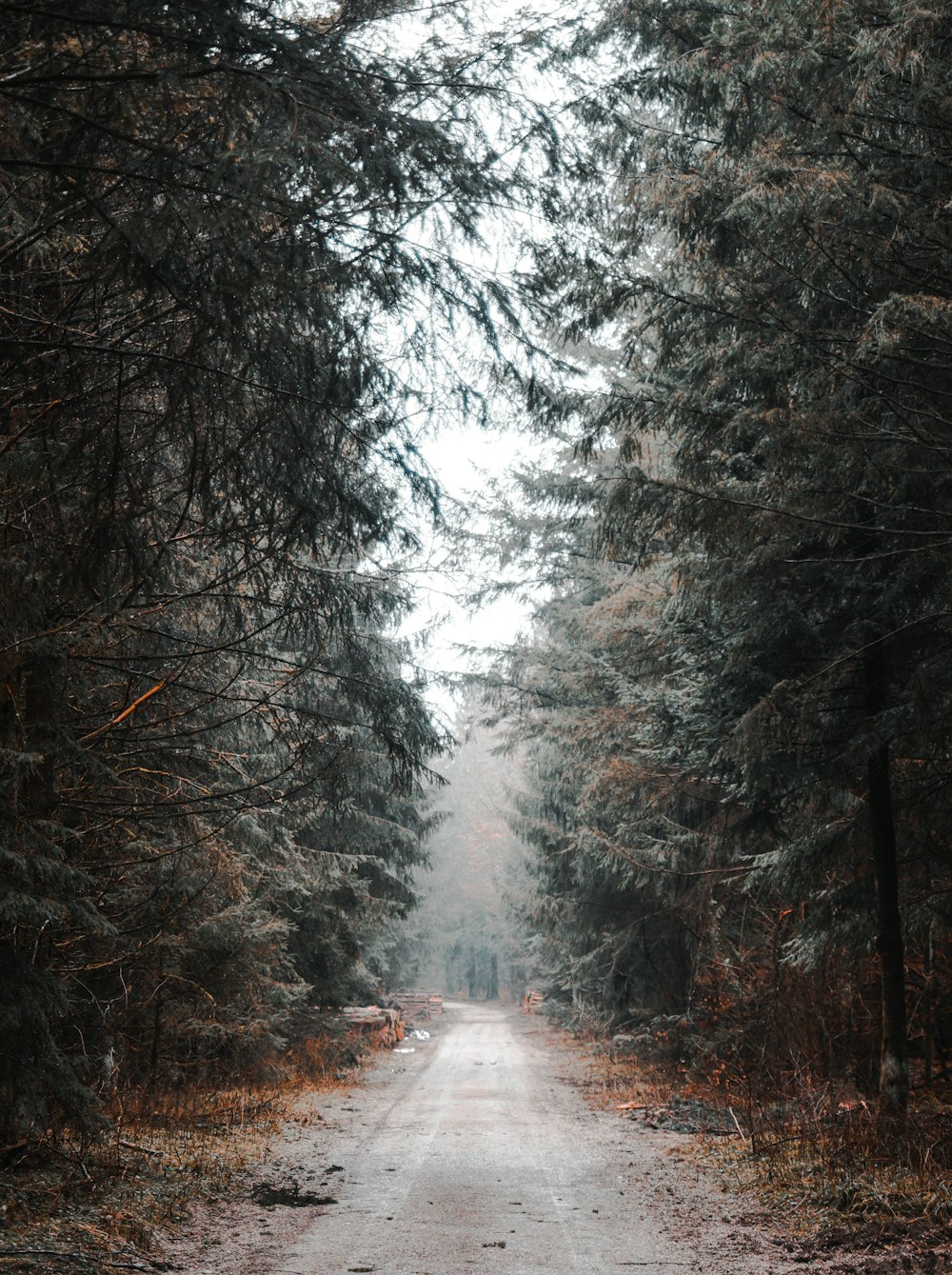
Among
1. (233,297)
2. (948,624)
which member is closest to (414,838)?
(948,624)

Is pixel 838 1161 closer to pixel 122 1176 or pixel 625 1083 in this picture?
pixel 122 1176

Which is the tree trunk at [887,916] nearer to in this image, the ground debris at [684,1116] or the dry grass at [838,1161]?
the dry grass at [838,1161]

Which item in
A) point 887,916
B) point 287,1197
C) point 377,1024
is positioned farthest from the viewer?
point 377,1024

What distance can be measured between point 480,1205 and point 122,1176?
253 centimetres

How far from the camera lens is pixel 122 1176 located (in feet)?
24.3

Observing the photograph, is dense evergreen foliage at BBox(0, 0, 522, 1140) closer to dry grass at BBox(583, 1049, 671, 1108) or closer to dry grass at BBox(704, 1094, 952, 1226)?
dry grass at BBox(704, 1094, 952, 1226)

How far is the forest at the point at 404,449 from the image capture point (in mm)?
4871

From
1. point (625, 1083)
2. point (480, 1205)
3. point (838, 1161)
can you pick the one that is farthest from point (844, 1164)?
point (625, 1083)

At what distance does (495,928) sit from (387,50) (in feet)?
205

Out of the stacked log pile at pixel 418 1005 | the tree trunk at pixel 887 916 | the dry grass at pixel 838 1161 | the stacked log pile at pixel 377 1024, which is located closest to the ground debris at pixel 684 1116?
the dry grass at pixel 838 1161

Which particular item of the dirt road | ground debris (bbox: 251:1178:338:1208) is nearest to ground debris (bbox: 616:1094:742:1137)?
the dirt road

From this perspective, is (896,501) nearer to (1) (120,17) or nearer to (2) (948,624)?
(2) (948,624)

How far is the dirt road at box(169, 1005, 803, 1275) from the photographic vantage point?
20.2ft

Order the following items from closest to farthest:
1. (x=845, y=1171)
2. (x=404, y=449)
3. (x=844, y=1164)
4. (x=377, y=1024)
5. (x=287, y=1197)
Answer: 1. (x=404, y=449)
2. (x=845, y=1171)
3. (x=844, y=1164)
4. (x=287, y=1197)
5. (x=377, y=1024)
